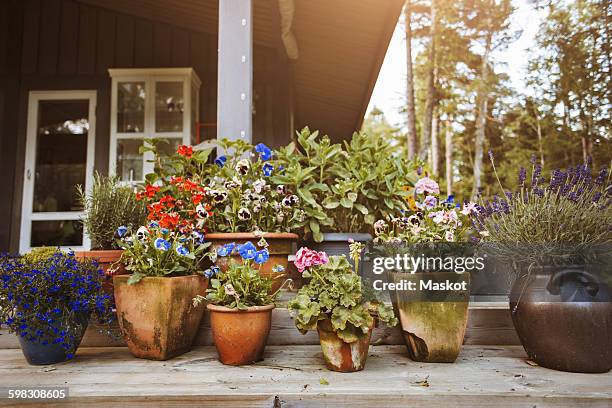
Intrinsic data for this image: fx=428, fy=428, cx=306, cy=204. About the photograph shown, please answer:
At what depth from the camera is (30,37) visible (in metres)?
4.42

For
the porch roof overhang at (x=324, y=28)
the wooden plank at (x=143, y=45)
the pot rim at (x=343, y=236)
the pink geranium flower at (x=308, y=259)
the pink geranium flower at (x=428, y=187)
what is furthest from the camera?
the wooden plank at (x=143, y=45)

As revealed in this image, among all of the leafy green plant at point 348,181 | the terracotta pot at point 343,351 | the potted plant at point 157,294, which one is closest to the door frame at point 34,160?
the leafy green plant at point 348,181

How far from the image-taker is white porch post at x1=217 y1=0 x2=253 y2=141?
2047 mm

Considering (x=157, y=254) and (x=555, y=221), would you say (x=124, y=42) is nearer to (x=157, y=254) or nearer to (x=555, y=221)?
(x=157, y=254)

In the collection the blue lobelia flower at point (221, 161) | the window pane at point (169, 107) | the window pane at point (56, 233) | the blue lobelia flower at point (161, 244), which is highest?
the window pane at point (169, 107)

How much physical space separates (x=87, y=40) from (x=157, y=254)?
3.88 m

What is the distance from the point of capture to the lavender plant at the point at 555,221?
137 cm

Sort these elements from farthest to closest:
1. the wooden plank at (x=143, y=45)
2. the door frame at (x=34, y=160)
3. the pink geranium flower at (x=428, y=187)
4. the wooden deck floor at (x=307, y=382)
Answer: the wooden plank at (x=143, y=45)
the door frame at (x=34, y=160)
the pink geranium flower at (x=428, y=187)
the wooden deck floor at (x=307, y=382)

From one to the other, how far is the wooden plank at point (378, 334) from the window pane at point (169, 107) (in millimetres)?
2865

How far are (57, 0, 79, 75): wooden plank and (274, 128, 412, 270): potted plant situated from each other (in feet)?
11.2

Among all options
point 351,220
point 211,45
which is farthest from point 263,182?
point 211,45

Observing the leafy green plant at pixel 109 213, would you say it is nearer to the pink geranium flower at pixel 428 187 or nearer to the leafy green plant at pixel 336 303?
the leafy green plant at pixel 336 303

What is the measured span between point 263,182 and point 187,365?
794 mm

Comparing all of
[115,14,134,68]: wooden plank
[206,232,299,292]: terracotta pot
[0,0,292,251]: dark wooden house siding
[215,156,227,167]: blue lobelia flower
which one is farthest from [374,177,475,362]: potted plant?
[115,14,134,68]: wooden plank
